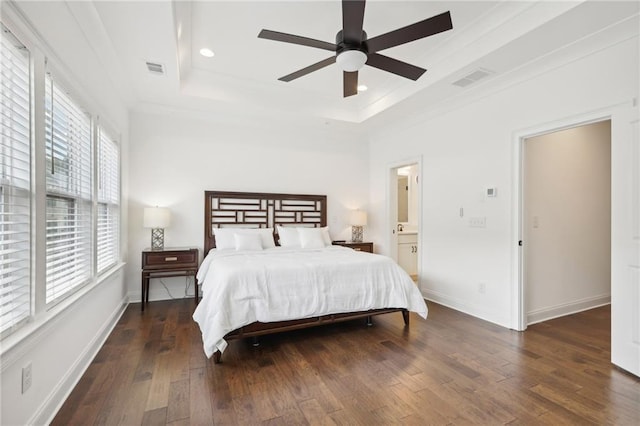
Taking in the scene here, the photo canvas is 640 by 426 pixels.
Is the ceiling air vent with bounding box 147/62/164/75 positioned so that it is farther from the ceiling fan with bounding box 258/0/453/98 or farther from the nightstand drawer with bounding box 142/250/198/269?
the nightstand drawer with bounding box 142/250/198/269

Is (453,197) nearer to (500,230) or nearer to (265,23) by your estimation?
(500,230)

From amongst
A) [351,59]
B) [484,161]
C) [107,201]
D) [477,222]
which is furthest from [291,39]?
[477,222]

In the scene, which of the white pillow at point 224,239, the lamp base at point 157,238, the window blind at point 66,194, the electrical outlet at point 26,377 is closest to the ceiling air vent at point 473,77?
the white pillow at point 224,239

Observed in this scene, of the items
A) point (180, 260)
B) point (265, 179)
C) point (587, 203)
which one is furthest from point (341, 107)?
point (587, 203)

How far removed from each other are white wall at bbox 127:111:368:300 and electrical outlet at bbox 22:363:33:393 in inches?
116

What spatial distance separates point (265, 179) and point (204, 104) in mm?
1474

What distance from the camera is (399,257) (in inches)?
229

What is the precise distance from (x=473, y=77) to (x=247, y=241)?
3.45 m

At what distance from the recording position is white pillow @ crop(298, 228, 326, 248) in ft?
15.5

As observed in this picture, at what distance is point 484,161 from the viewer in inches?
148

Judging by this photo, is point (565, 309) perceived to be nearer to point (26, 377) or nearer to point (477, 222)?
point (477, 222)

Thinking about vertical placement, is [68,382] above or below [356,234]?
below

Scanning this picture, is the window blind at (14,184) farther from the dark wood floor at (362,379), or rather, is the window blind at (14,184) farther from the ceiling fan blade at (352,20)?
the ceiling fan blade at (352,20)

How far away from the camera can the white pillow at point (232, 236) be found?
14.6ft
